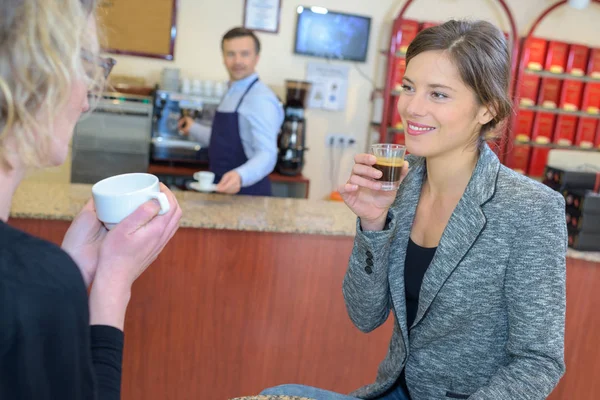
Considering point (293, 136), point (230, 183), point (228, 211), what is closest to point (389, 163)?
point (228, 211)

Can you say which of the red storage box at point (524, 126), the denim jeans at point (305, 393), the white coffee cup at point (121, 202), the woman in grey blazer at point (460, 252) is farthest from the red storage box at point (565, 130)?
the white coffee cup at point (121, 202)

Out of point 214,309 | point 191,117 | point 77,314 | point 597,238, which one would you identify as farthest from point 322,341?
point 191,117

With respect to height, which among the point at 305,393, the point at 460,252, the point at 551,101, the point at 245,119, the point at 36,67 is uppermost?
the point at 551,101

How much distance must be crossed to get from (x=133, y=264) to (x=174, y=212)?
15 cm

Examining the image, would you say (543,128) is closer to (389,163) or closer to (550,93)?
(550,93)

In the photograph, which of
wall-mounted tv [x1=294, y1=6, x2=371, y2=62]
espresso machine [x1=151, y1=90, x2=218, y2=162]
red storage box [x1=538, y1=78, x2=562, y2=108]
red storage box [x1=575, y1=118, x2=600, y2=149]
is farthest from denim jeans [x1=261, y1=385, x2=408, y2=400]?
red storage box [x1=575, y1=118, x2=600, y2=149]

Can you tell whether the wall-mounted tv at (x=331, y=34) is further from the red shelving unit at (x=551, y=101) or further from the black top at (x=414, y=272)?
the black top at (x=414, y=272)

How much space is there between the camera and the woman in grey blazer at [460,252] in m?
1.41

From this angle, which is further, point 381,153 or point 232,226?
point 232,226

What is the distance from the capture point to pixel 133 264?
1.02 metres

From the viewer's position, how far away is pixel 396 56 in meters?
4.93

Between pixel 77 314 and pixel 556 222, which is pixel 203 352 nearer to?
pixel 556 222

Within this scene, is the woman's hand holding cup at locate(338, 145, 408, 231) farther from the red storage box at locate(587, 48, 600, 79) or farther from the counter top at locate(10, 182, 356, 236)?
the red storage box at locate(587, 48, 600, 79)

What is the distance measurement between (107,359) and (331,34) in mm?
4547
